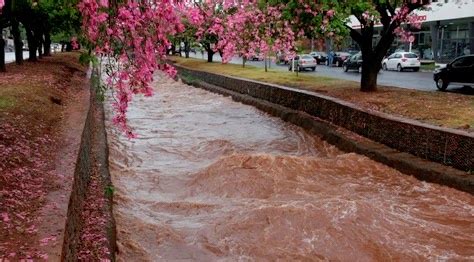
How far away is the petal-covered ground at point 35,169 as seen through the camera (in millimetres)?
4438

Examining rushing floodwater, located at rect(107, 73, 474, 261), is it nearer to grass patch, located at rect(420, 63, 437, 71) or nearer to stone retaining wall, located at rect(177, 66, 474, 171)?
stone retaining wall, located at rect(177, 66, 474, 171)

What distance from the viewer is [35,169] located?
6.93 m

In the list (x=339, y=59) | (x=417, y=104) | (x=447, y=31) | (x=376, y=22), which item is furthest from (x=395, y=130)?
(x=339, y=59)

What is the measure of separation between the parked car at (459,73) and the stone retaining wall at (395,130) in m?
7.29

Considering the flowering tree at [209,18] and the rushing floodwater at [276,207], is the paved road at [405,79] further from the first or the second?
the rushing floodwater at [276,207]

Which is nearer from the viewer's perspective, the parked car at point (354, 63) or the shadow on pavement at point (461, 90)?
the shadow on pavement at point (461, 90)

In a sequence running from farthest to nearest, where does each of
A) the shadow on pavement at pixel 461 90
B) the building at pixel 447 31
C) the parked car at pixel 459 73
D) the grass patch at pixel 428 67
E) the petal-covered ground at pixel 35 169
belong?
the building at pixel 447 31 < the grass patch at pixel 428 67 < the parked car at pixel 459 73 < the shadow on pavement at pixel 461 90 < the petal-covered ground at pixel 35 169

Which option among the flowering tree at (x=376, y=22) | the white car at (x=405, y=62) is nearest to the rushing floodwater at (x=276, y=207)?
the flowering tree at (x=376, y=22)

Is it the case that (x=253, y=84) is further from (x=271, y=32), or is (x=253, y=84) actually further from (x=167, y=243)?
(x=167, y=243)

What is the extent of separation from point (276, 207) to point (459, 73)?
15105mm

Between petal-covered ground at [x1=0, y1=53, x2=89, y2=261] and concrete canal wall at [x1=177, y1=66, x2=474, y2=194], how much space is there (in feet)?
19.0

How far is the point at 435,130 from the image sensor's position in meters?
9.27

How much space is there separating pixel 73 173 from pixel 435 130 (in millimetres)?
6228

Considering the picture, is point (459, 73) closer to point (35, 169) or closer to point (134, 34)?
point (35, 169)
